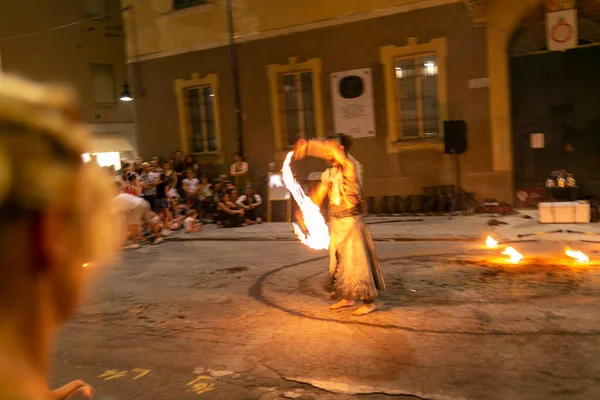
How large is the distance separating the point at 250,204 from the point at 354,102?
3.89 metres

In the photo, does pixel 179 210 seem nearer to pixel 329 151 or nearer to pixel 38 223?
pixel 329 151

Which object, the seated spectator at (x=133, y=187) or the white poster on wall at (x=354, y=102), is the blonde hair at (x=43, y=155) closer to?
the seated spectator at (x=133, y=187)

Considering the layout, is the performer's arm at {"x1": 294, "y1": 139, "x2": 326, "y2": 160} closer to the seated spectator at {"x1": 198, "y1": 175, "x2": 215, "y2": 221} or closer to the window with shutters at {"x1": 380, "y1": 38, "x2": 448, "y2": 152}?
the window with shutters at {"x1": 380, "y1": 38, "x2": 448, "y2": 152}

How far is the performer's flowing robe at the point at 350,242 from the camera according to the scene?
6602 mm

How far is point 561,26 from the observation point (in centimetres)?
1309

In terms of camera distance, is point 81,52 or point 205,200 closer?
point 205,200

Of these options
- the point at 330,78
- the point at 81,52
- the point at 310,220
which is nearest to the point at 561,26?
the point at 330,78

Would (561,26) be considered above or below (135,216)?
above

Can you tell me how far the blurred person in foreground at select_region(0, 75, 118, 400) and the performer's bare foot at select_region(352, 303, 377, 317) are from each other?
555cm

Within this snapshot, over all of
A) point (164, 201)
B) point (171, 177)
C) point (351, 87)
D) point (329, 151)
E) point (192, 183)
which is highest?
point (351, 87)

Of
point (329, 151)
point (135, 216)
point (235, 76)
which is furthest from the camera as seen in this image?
point (235, 76)

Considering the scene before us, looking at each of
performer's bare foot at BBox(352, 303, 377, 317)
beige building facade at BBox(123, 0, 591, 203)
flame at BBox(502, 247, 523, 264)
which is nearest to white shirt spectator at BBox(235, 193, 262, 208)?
beige building facade at BBox(123, 0, 591, 203)

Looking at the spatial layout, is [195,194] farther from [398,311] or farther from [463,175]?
[398,311]

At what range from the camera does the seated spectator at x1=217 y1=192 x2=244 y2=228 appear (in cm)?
1498
